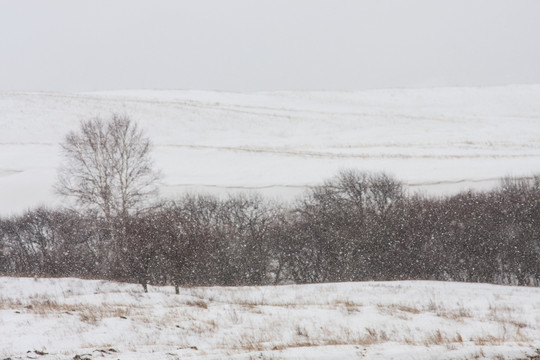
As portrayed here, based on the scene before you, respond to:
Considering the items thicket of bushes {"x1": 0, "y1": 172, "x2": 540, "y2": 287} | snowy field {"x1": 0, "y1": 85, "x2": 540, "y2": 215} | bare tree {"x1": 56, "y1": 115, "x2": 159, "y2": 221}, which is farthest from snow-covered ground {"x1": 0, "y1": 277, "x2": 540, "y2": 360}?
snowy field {"x1": 0, "y1": 85, "x2": 540, "y2": 215}

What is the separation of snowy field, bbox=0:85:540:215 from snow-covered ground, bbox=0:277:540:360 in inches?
693

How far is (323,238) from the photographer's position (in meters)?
25.9

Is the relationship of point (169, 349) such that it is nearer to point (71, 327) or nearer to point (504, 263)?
point (71, 327)

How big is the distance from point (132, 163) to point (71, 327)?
23917mm

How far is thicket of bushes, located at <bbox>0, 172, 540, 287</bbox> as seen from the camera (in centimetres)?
2333

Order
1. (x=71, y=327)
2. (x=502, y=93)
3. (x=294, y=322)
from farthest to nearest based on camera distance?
(x=502, y=93), (x=294, y=322), (x=71, y=327)

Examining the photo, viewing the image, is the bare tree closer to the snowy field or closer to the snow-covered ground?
the snowy field

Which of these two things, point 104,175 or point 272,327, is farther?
point 104,175

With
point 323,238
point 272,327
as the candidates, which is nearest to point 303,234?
point 323,238

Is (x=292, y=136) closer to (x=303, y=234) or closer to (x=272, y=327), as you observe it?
(x=303, y=234)

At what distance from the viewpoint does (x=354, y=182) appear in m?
29.7

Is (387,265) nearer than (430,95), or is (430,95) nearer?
(387,265)

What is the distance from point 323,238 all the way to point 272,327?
15.8m

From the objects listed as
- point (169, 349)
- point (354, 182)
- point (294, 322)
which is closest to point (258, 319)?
point (294, 322)
